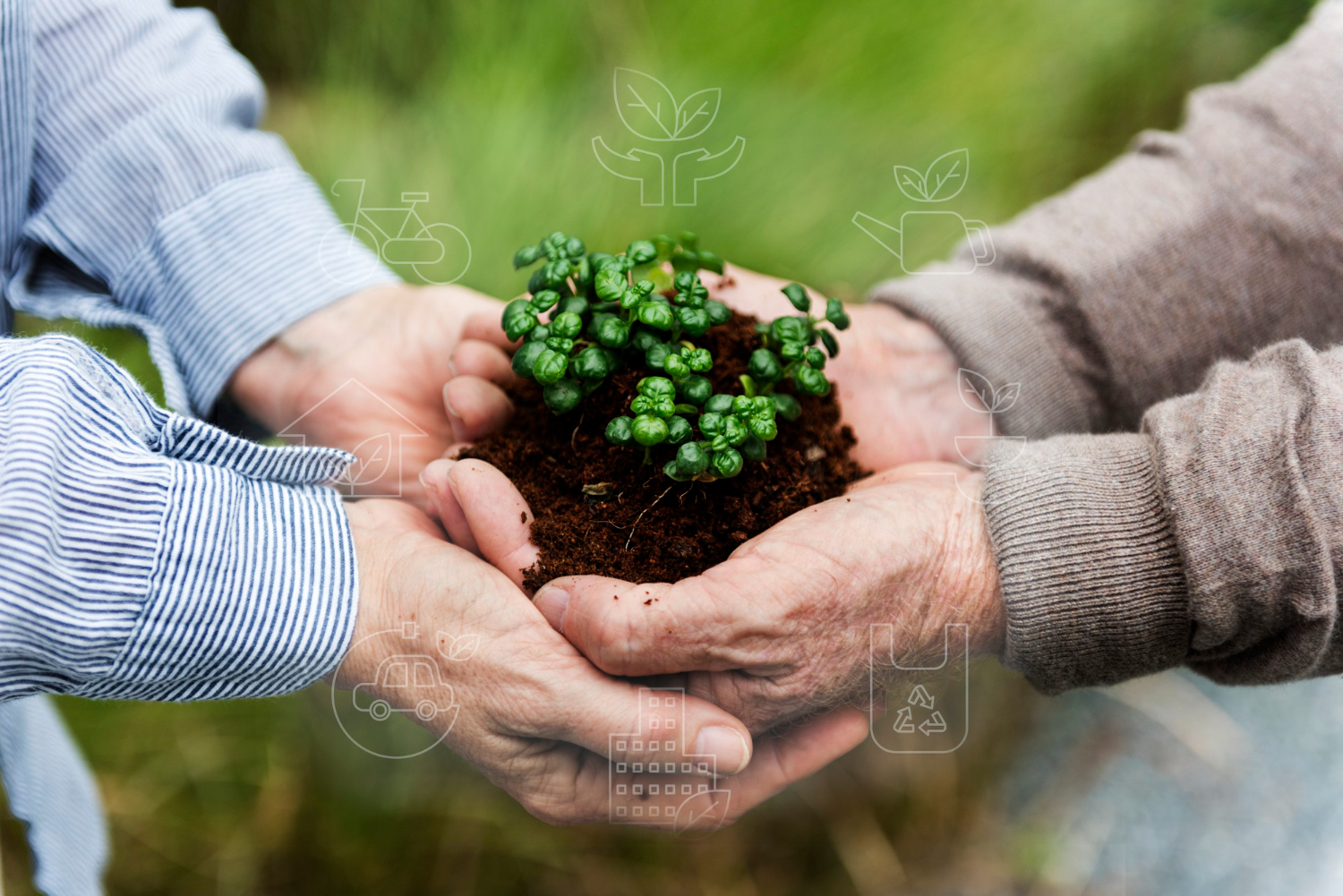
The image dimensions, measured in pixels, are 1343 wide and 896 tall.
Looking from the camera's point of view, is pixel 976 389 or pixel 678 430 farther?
pixel 976 389

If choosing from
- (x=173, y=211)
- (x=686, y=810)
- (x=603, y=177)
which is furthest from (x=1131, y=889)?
(x=173, y=211)

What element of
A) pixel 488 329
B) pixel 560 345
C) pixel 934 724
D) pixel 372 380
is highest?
pixel 560 345

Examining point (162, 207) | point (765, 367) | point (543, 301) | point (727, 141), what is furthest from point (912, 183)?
point (162, 207)

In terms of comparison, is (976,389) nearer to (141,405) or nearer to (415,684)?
(415,684)

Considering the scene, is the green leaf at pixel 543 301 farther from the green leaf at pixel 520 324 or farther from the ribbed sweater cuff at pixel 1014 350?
the ribbed sweater cuff at pixel 1014 350

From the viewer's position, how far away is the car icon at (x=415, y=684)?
0.73m

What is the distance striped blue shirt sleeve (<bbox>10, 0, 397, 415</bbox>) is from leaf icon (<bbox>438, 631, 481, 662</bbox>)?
431 millimetres

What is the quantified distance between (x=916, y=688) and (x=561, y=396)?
0.44 m

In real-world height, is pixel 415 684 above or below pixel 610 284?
Answer: below

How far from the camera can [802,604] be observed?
0.69 metres

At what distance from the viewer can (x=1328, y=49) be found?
0.94 meters

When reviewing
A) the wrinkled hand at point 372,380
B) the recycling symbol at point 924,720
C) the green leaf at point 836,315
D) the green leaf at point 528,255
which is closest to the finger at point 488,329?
the wrinkled hand at point 372,380

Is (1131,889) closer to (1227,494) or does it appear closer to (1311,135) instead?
(1227,494)

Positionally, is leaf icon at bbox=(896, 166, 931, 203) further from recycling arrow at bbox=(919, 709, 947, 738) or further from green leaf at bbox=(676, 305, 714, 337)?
recycling arrow at bbox=(919, 709, 947, 738)
